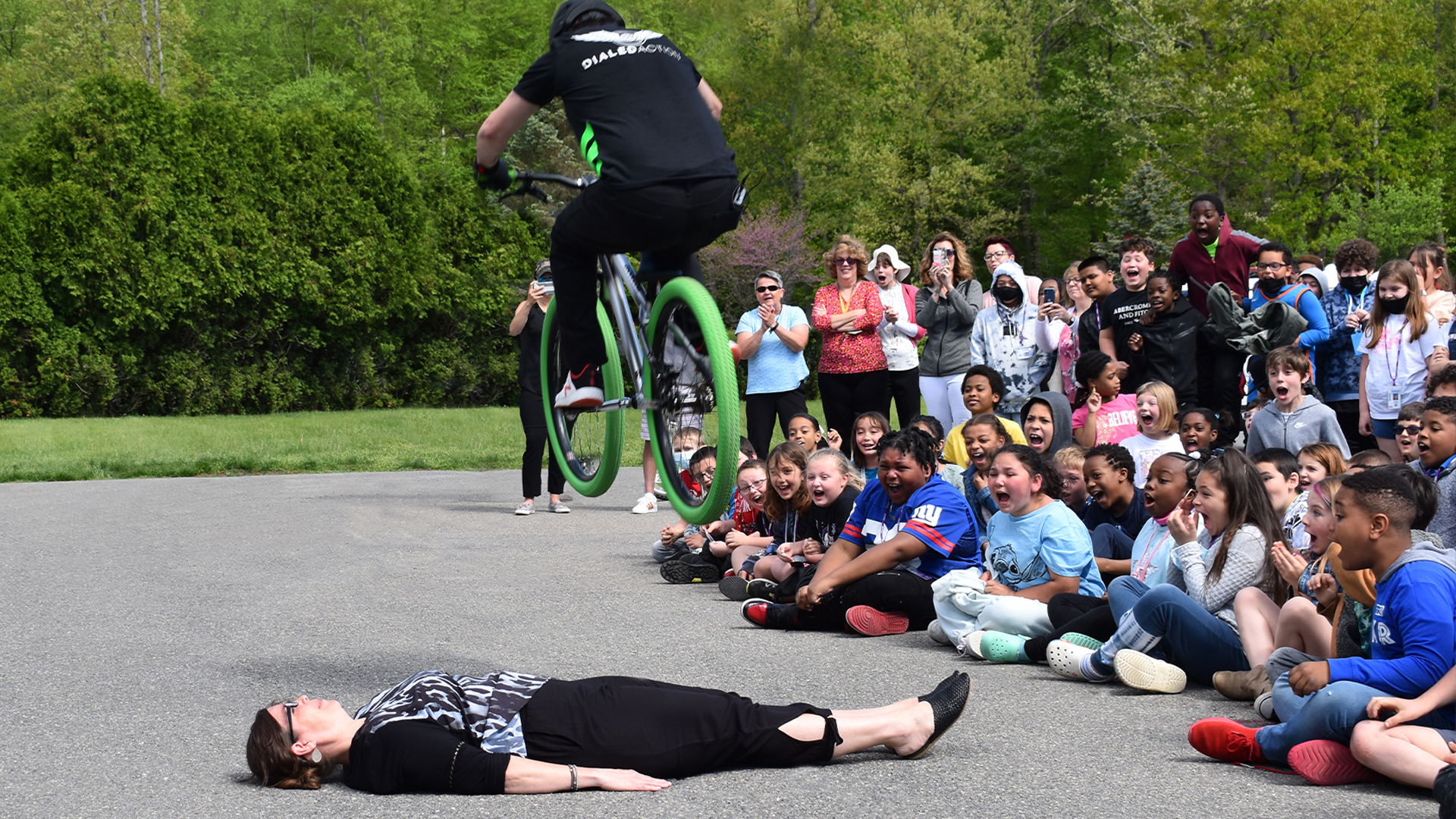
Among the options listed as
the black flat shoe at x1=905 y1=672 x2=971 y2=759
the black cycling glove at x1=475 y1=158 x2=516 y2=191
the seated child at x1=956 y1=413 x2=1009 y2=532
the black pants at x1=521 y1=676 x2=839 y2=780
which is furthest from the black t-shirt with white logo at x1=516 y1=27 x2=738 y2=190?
the seated child at x1=956 y1=413 x2=1009 y2=532

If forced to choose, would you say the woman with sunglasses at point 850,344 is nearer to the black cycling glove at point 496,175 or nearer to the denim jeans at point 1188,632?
the denim jeans at point 1188,632

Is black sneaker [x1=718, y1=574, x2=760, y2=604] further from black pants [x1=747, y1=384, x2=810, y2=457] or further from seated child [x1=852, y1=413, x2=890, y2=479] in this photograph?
black pants [x1=747, y1=384, x2=810, y2=457]

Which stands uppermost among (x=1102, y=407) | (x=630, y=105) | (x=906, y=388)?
(x=630, y=105)

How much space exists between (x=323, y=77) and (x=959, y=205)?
20052 millimetres

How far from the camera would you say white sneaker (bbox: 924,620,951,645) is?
22.6ft

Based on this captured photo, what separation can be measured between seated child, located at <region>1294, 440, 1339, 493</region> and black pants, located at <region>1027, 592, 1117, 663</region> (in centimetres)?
114

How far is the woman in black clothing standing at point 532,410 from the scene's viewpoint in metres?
8.78

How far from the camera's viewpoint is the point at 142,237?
1044 inches

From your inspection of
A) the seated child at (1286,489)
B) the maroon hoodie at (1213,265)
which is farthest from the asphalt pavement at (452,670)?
the maroon hoodie at (1213,265)

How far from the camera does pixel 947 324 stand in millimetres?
10320

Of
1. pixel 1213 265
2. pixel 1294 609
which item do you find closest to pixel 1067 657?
pixel 1294 609

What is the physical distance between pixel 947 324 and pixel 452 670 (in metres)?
5.40

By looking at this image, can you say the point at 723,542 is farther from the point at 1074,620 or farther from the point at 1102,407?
the point at 1074,620

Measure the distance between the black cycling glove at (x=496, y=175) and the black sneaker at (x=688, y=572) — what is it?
13.9 ft
